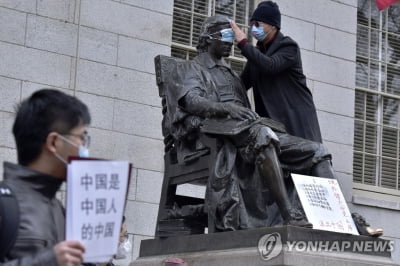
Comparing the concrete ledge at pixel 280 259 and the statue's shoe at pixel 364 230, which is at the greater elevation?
the statue's shoe at pixel 364 230

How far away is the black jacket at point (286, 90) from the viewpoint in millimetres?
8844

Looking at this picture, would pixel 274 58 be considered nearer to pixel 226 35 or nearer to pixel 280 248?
pixel 226 35

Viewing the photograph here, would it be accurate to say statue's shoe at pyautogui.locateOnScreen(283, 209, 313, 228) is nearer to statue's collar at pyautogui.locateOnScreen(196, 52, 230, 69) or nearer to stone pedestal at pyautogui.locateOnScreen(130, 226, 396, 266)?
stone pedestal at pyautogui.locateOnScreen(130, 226, 396, 266)

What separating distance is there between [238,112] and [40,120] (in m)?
4.77

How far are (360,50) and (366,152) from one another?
1528 mm

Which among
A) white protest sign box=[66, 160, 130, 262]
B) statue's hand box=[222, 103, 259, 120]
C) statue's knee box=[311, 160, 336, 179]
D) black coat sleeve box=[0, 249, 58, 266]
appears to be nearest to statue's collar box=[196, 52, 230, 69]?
statue's hand box=[222, 103, 259, 120]

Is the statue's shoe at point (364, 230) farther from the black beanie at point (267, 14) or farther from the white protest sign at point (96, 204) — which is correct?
the white protest sign at point (96, 204)

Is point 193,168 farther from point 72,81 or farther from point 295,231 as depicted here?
point 72,81

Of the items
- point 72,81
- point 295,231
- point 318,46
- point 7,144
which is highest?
point 318,46

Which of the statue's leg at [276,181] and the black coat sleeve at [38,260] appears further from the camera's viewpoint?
the statue's leg at [276,181]


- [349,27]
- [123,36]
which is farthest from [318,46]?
[123,36]

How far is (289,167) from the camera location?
8.48 meters
